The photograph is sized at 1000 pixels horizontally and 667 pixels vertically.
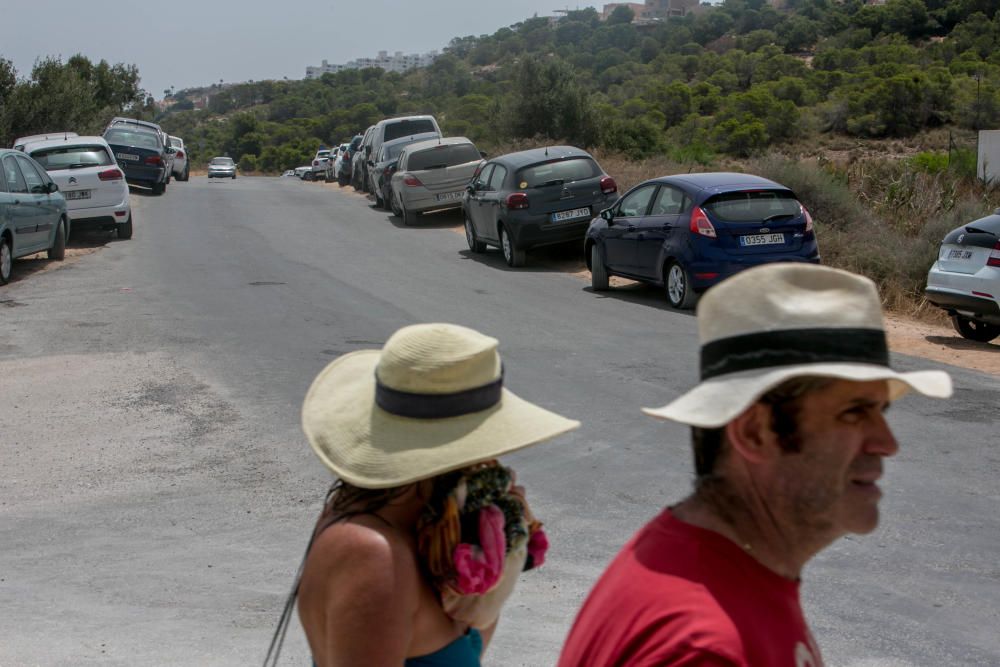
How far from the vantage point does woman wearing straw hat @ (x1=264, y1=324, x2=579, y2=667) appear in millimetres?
2408

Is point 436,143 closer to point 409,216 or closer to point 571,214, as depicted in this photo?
point 409,216

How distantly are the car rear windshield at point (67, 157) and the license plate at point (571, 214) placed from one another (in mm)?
8728

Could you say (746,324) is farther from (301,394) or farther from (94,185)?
(94,185)

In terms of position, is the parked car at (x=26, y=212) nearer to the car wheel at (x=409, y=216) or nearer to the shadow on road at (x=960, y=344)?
the car wheel at (x=409, y=216)

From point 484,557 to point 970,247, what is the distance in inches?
421

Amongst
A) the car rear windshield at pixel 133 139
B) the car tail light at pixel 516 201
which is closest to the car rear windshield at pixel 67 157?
the car tail light at pixel 516 201

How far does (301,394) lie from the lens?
9.20 m

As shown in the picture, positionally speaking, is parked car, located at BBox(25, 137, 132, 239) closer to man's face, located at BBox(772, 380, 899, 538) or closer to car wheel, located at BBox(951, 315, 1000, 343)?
car wheel, located at BBox(951, 315, 1000, 343)

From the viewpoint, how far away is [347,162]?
4062 cm

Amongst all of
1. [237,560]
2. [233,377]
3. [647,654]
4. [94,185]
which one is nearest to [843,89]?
[94,185]

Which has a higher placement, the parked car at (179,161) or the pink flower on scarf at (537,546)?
Answer: the pink flower on scarf at (537,546)

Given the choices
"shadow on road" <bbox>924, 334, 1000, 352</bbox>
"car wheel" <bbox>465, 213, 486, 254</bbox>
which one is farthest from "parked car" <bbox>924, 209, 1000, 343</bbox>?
"car wheel" <bbox>465, 213, 486, 254</bbox>

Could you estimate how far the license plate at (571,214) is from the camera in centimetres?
1808

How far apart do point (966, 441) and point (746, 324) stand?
21.0ft
